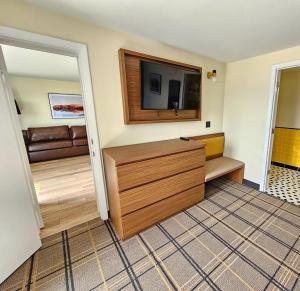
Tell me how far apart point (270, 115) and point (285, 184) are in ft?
4.31

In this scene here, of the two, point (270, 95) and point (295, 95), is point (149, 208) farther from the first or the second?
point (295, 95)

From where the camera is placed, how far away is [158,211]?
1725mm

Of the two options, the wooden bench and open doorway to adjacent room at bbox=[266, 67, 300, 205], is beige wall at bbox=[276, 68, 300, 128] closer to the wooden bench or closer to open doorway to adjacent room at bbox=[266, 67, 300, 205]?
open doorway to adjacent room at bbox=[266, 67, 300, 205]

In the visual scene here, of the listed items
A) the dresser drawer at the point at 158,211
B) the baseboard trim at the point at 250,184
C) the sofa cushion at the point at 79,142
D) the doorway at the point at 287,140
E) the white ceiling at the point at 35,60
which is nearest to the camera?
the dresser drawer at the point at 158,211

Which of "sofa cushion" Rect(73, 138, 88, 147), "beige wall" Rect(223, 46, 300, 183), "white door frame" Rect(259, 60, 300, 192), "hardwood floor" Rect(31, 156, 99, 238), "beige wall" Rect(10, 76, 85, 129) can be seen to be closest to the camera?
"hardwood floor" Rect(31, 156, 99, 238)

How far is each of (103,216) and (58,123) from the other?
4105 millimetres

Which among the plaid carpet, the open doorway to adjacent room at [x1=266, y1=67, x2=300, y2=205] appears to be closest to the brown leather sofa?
the plaid carpet

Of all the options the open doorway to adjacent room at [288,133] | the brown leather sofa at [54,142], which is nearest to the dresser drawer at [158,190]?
the open doorway to adjacent room at [288,133]

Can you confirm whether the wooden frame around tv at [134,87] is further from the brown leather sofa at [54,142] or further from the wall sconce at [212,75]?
the brown leather sofa at [54,142]

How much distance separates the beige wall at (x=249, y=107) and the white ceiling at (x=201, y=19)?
34cm

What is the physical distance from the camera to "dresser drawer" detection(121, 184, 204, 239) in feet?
5.10

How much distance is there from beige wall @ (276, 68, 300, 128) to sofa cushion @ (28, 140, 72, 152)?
533cm

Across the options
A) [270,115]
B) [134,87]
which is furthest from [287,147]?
[134,87]

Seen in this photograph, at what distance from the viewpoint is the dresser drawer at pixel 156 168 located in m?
1.45
